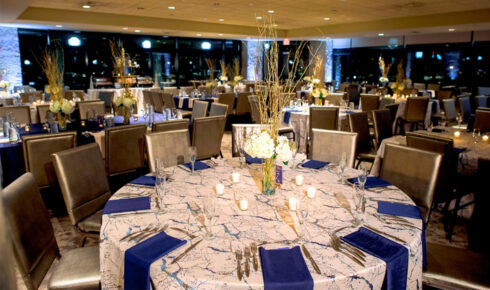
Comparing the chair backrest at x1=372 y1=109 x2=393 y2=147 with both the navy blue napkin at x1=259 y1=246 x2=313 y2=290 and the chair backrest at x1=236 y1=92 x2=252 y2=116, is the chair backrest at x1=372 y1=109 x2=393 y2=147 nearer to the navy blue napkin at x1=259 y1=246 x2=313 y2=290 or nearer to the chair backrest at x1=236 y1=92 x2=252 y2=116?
the navy blue napkin at x1=259 y1=246 x2=313 y2=290

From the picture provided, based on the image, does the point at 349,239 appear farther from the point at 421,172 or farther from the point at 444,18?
the point at 444,18

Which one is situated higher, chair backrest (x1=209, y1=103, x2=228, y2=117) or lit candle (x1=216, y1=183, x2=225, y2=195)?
chair backrest (x1=209, y1=103, x2=228, y2=117)

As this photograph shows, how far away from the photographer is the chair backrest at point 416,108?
24.0 ft

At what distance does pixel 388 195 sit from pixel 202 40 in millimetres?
13707

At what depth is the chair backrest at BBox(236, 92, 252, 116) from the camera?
27.8ft

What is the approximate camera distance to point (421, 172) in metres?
2.60

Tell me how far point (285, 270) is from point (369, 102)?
698 centimetres

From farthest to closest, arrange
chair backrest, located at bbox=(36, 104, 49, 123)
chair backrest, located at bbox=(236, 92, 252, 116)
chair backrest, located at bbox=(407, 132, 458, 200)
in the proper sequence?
chair backrest, located at bbox=(236, 92, 252, 116) → chair backrest, located at bbox=(36, 104, 49, 123) → chair backrest, located at bbox=(407, 132, 458, 200)

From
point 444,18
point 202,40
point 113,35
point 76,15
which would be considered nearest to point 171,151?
point 76,15

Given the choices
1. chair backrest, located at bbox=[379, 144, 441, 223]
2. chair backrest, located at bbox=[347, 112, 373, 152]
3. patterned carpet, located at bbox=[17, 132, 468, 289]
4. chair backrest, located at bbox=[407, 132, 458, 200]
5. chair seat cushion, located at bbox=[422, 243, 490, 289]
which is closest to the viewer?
chair seat cushion, located at bbox=[422, 243, 490, 289]

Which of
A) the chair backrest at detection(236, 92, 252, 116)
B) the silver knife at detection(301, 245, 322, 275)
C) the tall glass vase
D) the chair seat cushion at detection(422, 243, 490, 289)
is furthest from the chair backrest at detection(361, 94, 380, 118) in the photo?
the silver knife at detection(301, 245, 322, 275)

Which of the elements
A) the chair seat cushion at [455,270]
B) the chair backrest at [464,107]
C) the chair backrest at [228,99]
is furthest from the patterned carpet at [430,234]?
the chair backrest at [228,99]

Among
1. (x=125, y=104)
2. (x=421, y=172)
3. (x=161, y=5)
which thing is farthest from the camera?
(x=161, y=5)

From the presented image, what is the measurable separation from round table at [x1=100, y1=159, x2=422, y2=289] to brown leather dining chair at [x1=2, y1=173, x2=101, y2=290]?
9.3 inches
